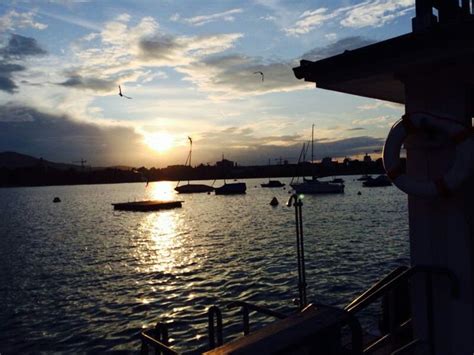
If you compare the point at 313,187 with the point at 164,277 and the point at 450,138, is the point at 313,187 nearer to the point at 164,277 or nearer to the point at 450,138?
the point at 164,277

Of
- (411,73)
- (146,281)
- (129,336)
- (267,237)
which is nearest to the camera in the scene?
(411,73)

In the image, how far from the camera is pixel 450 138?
14.9ft

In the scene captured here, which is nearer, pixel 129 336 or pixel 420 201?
pixel 420 201

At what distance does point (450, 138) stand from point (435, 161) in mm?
366

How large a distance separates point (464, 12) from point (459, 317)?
3.95 meters

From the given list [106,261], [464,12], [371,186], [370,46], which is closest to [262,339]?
[370,46]

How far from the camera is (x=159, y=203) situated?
7456 centimetres

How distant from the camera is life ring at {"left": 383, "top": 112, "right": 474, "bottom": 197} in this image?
4398 mm

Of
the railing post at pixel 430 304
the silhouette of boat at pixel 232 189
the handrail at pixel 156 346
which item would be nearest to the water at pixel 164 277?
the handrail at pixel 156 346

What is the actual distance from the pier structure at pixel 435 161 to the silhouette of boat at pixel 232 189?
11359 cm

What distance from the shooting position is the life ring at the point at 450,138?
14.4 feet

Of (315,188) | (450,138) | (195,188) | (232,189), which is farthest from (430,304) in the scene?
(195,188)

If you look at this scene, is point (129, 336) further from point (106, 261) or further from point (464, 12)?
point (106, 261)

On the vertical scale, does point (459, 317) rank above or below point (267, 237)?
above
